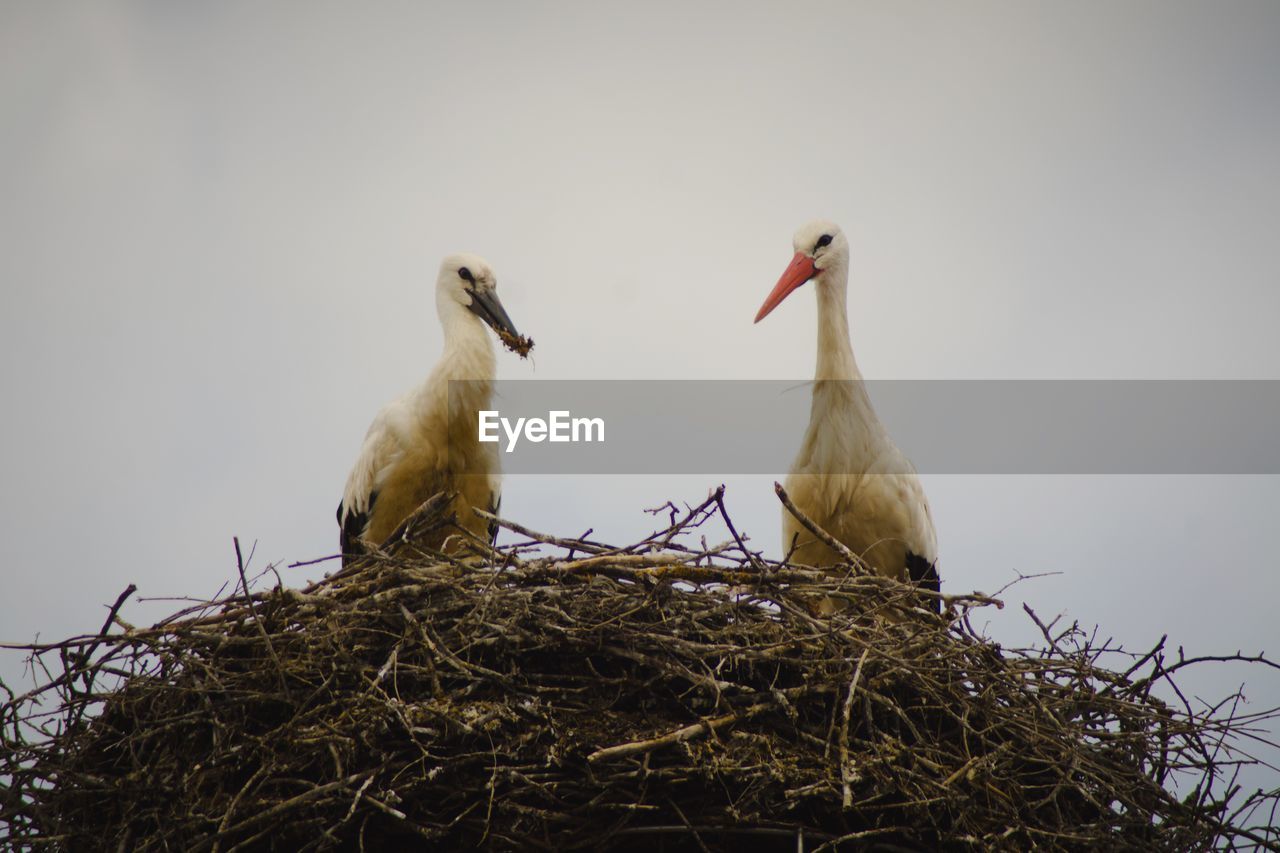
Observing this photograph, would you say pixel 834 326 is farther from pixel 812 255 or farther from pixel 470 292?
pixel 470 292

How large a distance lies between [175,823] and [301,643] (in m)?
0.44

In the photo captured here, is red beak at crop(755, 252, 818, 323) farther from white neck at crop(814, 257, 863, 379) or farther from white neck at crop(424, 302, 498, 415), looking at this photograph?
white neck at crop(424, 302, 498, 415)

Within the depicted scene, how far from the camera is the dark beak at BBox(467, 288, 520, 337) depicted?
13.9 feet

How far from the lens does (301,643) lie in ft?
8.79

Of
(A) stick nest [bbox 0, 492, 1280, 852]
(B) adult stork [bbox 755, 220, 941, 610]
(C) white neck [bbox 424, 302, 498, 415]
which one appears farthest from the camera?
(C) white neck [bbox 424, 302, 498, 415]

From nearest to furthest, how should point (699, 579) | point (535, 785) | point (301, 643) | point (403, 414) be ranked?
1. point (535, 785)
2. point (301, 643)
3. point (699, 579)
4. point (403, 414)

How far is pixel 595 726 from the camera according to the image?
2.50m

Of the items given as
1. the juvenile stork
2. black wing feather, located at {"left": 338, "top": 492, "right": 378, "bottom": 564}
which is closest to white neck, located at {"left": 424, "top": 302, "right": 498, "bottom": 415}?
the juvenile stork

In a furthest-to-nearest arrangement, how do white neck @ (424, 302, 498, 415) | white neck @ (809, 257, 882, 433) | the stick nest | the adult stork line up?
white neck @ (424, 302, 498, 415) < white neck @ (809, 257, 882, 433) < the adult stork < the stick nest

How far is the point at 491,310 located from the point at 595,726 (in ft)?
6.78

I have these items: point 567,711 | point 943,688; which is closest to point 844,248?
point 943,688

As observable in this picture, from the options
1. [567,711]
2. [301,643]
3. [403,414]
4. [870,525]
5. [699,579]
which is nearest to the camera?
[567,711]

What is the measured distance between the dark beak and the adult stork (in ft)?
2.79

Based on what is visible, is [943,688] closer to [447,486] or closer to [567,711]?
[567,711]
